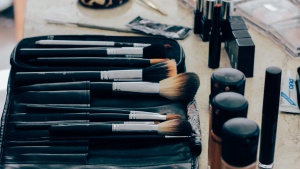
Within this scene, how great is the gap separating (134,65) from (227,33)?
0.78ft

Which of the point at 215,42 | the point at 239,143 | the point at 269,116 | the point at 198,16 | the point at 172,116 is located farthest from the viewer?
the point at 198,16

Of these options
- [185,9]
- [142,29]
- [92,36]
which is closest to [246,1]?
[185,9]

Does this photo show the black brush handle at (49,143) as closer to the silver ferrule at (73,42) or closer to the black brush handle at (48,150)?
the black brush handle at (48,150)

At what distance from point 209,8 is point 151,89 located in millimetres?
266

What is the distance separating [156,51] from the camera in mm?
1076

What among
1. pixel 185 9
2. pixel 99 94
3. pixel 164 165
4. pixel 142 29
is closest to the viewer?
pixel 164 165

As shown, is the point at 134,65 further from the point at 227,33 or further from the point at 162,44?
the point at 227,33

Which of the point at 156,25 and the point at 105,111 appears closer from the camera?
the point at 105,111

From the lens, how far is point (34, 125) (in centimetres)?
91

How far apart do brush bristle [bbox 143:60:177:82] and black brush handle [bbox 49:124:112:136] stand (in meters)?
0.17

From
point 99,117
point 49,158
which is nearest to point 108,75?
point 99,117

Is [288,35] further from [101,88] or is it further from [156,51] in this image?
[101,88]

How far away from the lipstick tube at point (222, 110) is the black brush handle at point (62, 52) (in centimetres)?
37

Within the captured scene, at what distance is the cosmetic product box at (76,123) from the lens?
0.86 meters
